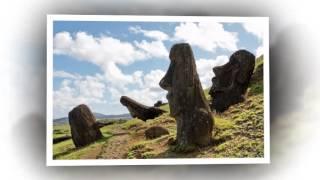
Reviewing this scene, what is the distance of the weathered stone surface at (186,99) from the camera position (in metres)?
3.79

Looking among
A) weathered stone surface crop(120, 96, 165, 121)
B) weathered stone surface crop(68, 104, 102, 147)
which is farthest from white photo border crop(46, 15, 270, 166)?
weathered stone surface crop(120, 96, 165, 121)

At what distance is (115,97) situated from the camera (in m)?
3.77

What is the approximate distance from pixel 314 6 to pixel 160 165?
154cm

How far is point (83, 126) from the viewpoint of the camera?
3773 mm

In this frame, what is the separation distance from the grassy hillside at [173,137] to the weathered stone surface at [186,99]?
0.18 feet

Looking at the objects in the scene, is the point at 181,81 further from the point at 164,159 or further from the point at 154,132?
the point at 164,159

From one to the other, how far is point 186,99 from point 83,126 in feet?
2.37

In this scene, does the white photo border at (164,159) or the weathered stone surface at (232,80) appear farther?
the weathered stone surface at (232,80)

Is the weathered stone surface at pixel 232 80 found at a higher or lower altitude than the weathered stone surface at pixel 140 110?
higher

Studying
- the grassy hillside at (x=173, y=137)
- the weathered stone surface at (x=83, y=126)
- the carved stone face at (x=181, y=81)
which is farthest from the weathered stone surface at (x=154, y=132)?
the weathered stone surface at (x=83, y=126)

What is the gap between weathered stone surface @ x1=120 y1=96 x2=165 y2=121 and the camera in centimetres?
376

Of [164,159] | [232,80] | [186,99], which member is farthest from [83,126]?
[232,80]

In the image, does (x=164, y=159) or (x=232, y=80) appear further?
(x=232, y=80)

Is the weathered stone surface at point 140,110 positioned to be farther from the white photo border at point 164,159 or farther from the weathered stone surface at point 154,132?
the white photo border at point 164,159
